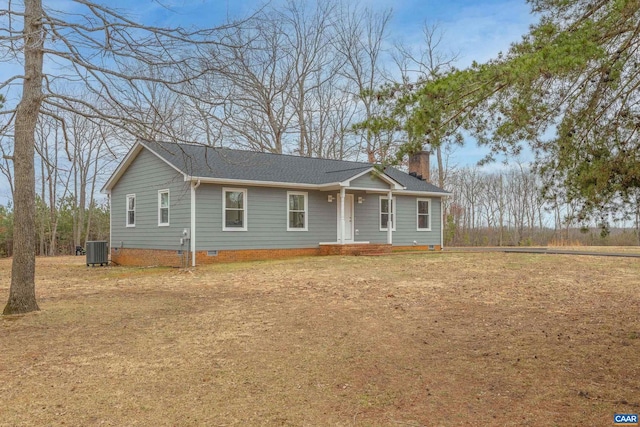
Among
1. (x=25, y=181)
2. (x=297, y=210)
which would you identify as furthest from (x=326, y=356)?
(x=297, y=210)

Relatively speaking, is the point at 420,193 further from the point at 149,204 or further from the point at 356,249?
the point at 149,204

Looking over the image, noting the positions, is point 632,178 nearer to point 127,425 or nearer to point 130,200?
point 127,425

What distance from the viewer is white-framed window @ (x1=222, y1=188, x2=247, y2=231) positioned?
52.1 feet

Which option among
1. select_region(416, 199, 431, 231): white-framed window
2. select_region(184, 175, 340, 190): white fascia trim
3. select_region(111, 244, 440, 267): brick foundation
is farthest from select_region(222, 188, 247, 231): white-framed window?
select_region(416, 199, 431, 231): white-framed window

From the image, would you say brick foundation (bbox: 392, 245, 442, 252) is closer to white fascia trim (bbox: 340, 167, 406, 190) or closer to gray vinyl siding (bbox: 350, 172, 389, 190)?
white fascia trim (bbox: 340, 167, 406, 190)

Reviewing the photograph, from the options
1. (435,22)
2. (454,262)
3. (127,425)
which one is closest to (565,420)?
(127,425)

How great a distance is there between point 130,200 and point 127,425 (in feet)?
52.6

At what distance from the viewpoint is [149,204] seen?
1717 cm

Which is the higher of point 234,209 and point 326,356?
point 234,209

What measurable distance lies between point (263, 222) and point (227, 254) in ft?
5.60

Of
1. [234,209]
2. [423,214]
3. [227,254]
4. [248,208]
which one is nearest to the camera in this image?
[227,254]

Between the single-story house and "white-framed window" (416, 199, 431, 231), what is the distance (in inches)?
3.3

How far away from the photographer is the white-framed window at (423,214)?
2138cm

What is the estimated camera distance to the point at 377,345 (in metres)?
5.85
